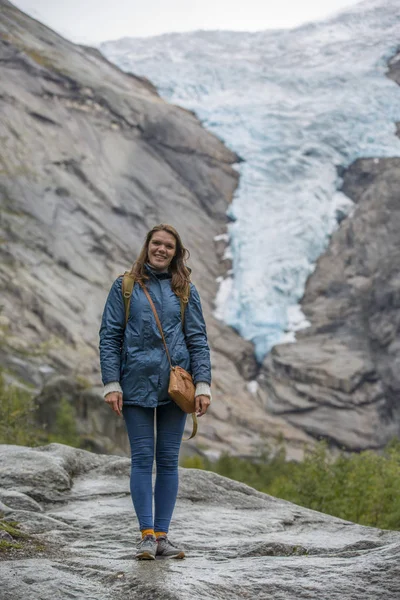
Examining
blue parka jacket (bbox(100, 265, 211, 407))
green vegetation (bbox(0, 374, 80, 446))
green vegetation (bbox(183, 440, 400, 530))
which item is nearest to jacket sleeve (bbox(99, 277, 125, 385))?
blue parka jacket (bbox(100, 265, 211, 407))

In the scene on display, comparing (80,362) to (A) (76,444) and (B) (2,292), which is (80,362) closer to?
(B) (2,292)

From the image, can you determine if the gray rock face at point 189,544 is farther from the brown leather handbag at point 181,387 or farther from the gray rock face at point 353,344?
the gray rock face at point 353,344

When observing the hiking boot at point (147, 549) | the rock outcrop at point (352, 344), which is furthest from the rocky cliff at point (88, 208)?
the hiking boot at point (147, 549)

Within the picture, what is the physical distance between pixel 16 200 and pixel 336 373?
21.1 m

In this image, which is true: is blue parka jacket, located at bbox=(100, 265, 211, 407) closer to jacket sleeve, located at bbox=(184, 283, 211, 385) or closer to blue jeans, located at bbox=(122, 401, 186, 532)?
jacket sleeve, located at bbox=(184, 283, 211, 385)

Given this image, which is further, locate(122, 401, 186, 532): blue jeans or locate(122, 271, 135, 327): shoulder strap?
locate(122, 271, 135, 327): shoulder strap

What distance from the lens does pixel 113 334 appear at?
573 cm

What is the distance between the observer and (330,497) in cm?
2045

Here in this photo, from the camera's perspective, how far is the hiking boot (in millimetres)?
5312

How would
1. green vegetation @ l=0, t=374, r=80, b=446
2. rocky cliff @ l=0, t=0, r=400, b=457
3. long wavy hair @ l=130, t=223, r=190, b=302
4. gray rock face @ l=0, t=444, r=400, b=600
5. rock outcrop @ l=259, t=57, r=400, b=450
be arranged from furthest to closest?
rock outcrop @ l=259, t=57, r=400, b=450, rocky cliff @ l=0, t=0, r=400, b=457, green vegetation @ l=0, t=374, r=80, b=446, long wavy hair @ l=130, t=223, r=190, b=302, gray rock face @ l=0, t=444, r=400, b=600

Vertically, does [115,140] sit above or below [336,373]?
above

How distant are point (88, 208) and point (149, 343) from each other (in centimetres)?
4499

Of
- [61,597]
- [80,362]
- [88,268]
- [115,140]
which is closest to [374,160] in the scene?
[115,140]

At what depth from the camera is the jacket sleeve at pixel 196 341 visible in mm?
5793
